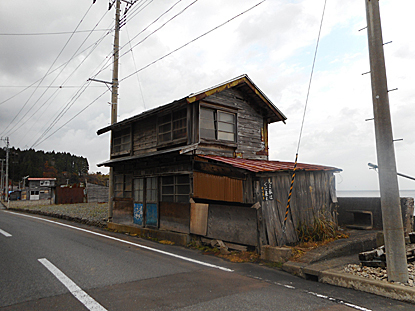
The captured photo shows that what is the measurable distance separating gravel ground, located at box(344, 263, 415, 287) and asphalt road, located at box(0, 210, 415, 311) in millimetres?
586

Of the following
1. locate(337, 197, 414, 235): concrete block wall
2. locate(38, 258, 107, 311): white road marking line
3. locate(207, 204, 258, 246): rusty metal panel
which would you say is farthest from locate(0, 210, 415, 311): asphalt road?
locate(337, 197, 414, 235): concrete block wall

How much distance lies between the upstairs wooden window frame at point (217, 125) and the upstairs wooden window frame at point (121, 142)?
17.6 ft

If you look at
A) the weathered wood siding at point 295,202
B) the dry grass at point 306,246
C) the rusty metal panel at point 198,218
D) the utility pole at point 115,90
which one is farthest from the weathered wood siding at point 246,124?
the utility pole at point 115,90

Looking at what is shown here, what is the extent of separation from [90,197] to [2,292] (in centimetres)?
3585

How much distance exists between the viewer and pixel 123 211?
46.5 feet

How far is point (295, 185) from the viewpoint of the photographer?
9.23m

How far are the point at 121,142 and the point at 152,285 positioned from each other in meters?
11.2

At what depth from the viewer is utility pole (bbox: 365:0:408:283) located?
16.6 feet

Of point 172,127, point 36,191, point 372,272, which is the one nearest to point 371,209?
point 372,272

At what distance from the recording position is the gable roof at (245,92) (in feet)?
34.6

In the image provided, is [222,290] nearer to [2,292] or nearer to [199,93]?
[2,292]

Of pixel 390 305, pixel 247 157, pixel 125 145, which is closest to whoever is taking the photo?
pixel 390 305

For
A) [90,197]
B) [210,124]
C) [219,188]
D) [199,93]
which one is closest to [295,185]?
[219,188]

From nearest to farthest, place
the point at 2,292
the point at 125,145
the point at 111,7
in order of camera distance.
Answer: the point at 2,292 < the point at 125,145 < the point at 111,7
